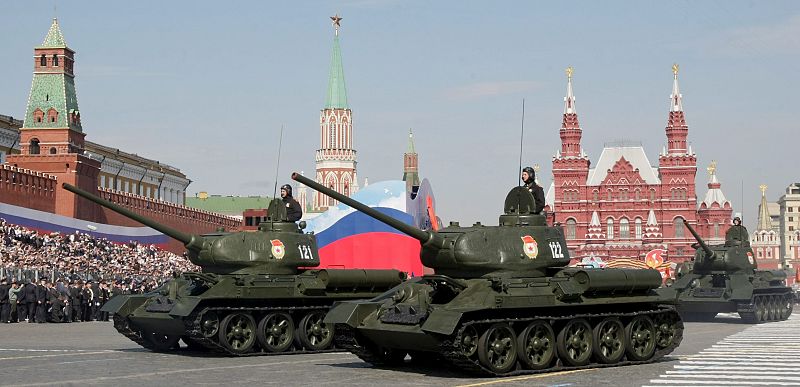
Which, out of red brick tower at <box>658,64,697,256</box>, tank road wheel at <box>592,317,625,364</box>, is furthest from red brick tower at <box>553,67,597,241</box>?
tank road wheel at <box>592,317,625,364</box>

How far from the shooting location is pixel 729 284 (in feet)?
118

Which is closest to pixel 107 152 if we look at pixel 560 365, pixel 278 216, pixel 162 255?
pixel 162 255

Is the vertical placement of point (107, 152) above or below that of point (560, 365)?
above

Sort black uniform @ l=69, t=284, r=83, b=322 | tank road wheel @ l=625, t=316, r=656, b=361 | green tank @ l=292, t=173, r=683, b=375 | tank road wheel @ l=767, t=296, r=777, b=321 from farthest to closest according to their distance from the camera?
1. black uniform @ l=69, t=284, r=83, b=322
2. tank road wheel @ l=767, t=296, r=777, b=321
3. tank road wheel @ l=625, t=316, r=656, b=361
4. green tank @ l=292, t=173, r=683, b=375

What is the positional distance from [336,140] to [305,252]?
564ft

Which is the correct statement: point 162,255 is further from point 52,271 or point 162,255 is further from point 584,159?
point 584,159

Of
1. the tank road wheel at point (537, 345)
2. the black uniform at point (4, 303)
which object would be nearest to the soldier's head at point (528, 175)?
the tank road wheel at point (537, 345)

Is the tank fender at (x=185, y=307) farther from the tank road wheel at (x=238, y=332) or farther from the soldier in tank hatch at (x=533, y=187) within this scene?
the soldier in tank hatch at (x=533, y=187)

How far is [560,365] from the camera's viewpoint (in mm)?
18359

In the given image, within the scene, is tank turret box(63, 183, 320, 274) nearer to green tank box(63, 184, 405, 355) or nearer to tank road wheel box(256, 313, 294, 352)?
green tank box(63, 184, 405, 355)

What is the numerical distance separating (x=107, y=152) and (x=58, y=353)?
79.2 m

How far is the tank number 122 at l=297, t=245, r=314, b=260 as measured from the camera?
2355 centimetres

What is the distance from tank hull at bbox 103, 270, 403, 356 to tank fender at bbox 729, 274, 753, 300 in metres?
16.4

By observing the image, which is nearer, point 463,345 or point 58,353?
point 463,345
